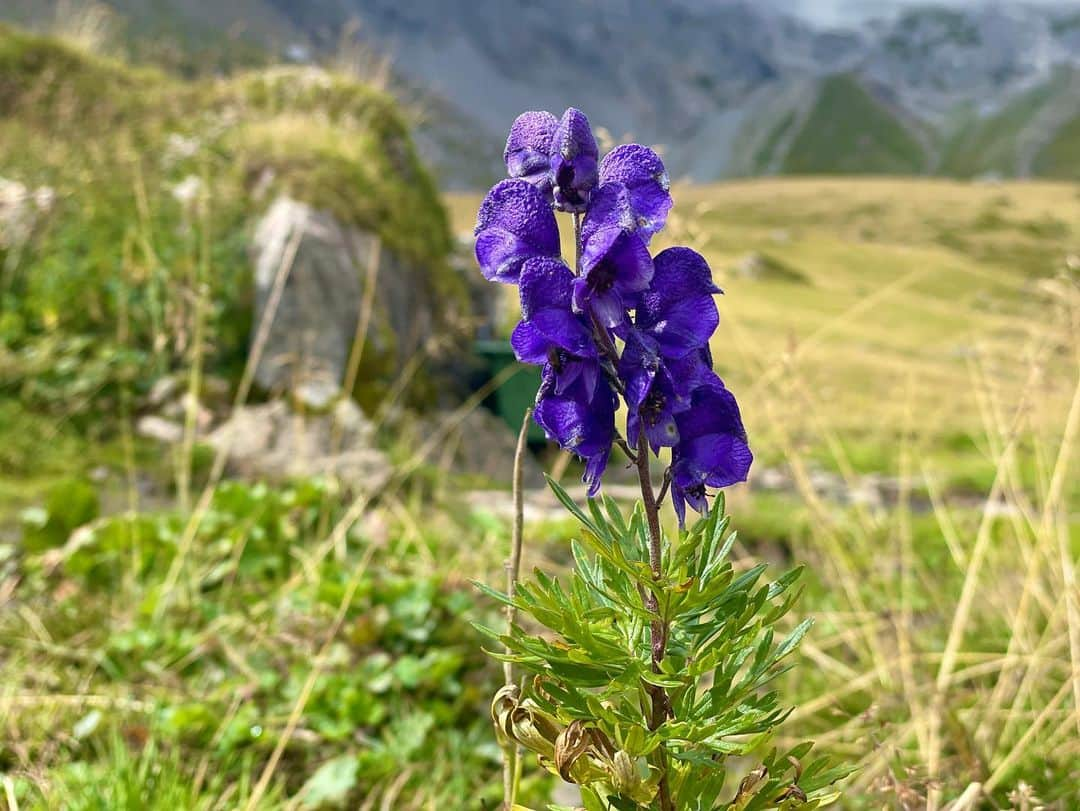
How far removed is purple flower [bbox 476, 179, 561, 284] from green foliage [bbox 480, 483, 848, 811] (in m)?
0.30

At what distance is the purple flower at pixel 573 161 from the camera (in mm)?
1050

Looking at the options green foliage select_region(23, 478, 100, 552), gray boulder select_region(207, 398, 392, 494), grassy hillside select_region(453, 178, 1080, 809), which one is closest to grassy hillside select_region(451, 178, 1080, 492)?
grassy hillside select_region(453, 178, 1080, 809)

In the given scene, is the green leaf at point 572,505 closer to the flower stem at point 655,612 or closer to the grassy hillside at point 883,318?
the flower stem at point 655,612

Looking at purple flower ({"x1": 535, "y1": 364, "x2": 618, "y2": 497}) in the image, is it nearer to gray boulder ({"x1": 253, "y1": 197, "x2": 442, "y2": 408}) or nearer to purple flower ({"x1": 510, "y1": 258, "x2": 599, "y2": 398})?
purple flower ({"x1": 510, "y1": 258, "x2": 599, "y2": 398})

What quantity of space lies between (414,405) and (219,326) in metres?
1.71

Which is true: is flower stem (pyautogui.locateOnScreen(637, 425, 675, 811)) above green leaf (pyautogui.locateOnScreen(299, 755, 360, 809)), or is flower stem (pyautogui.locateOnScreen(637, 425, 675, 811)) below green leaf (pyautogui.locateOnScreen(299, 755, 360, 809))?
above

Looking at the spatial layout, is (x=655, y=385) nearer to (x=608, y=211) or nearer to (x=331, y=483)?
(x=608, y=211)

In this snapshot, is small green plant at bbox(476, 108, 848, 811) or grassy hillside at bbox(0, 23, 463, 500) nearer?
small green plant at bbox(476, 108, 848, 811)

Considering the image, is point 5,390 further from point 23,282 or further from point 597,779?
point 597,779

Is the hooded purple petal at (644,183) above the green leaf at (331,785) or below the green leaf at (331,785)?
above

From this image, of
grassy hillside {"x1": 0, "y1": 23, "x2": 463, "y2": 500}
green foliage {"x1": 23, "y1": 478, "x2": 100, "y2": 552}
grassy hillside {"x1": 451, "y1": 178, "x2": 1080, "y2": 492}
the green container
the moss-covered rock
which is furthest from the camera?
the green container

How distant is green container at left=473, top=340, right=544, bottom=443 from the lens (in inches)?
328

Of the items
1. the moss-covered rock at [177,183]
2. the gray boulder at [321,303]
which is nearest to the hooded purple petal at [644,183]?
the moss-covered rock at [177,183]

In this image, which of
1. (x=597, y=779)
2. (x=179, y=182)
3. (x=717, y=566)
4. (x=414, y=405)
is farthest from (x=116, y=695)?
(x=179, y=182)
